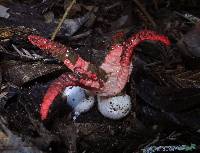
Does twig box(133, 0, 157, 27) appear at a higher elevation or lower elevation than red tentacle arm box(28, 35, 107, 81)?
lower

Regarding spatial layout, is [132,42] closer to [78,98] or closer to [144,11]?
[78,98]

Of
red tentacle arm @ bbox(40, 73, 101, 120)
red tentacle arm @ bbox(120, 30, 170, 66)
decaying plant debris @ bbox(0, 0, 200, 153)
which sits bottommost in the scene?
decaying plant debris @ bbox(0, 0, 200, 153)

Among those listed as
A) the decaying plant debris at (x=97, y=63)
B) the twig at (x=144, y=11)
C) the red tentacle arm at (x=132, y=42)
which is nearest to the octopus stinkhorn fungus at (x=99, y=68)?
the red tentacle arm at (x=132, y=42)

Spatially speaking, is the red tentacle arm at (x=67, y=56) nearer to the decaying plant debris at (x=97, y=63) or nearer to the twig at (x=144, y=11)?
the decaying plant debris at (x=97, y=63)

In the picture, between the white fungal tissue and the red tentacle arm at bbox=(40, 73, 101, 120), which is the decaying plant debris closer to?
the white fungal tissue

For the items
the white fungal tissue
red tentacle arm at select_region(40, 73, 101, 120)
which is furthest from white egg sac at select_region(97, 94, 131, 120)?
red tentacle arm at select_region(40, 73, 101, 120)

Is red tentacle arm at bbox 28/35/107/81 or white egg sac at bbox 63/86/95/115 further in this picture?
white egg sac at bbox 63/86/95/115
